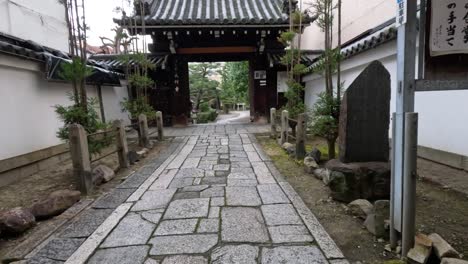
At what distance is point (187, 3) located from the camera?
12.6 metres

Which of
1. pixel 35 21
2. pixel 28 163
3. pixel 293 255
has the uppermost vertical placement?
pixel 35 21

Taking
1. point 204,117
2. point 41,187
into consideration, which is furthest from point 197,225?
point 204,117

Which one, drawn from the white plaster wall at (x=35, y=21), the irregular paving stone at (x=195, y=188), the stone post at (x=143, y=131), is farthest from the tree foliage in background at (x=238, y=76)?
the irregular paving stone at (x=195, y=188)

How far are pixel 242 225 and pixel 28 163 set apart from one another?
4690mm

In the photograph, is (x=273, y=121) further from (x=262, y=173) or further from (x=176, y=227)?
(x=176, y=227)

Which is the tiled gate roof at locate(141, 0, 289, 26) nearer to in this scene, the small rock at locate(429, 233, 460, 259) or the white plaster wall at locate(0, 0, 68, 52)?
the white plaster wall at locate(0, 0, 68, 52)

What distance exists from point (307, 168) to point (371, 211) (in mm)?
2041

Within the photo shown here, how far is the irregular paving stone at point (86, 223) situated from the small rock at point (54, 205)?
1.08ft

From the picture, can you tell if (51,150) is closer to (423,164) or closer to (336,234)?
(336,234)

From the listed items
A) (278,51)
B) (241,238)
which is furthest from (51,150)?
(278,51)

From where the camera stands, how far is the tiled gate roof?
10.0m

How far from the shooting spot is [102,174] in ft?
15.6

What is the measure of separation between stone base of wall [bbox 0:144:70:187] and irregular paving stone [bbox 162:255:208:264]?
13.3 feet

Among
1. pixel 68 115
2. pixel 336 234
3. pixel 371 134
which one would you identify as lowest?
pixel 336 234
